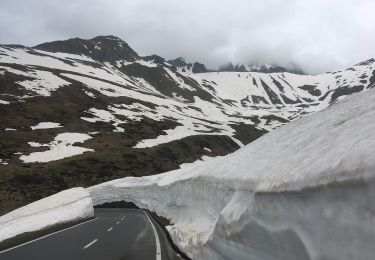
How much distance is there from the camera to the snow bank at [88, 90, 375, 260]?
4300 mm

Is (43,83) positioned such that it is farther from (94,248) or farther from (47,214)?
(94,248)

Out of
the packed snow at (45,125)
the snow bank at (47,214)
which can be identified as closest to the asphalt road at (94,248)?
the snow bank at (47,214)

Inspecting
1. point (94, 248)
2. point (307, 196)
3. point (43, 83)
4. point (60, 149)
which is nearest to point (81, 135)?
point (60, 149)

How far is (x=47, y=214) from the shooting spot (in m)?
26.6

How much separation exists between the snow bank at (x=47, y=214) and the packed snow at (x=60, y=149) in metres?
29.6

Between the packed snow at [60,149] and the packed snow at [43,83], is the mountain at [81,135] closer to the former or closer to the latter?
the packed snow at [60,149]

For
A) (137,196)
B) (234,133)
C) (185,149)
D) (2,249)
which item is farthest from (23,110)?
(2,249)

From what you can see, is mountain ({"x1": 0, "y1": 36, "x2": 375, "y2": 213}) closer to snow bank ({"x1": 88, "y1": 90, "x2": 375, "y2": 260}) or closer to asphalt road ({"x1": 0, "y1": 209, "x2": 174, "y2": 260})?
asphalt road ({"x1": 0, "y1": 209, "x2": 174, "y2": 260})

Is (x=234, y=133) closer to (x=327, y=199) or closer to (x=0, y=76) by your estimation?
(x=0, y=76)

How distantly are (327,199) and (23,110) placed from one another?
8712 cm

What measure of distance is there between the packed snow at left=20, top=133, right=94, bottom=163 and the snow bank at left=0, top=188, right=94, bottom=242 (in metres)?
29.6

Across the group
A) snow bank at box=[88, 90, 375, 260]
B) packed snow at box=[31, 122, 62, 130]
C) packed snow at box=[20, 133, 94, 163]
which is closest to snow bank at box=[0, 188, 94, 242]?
snow bank at box=[88, 90, 375, 260]

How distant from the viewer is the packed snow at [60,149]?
218 ft

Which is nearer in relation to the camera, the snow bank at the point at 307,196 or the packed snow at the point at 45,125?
the snow bank at the point at 307,196
